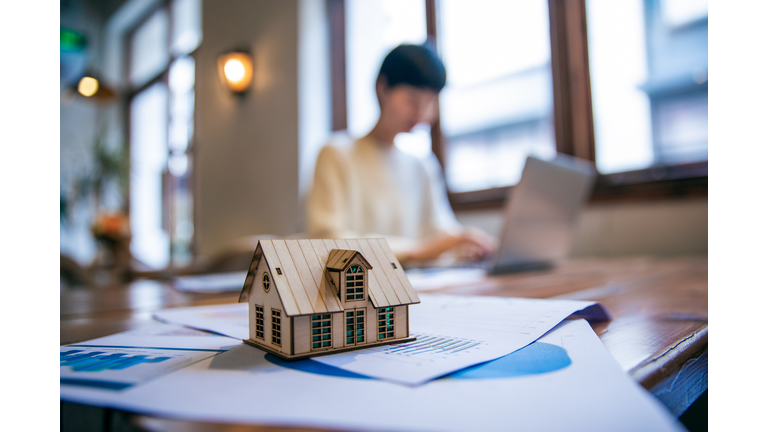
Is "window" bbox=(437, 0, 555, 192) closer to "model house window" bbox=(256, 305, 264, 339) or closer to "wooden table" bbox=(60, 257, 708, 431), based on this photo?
"wooden table" bbox=(60, 257, 708, 431)

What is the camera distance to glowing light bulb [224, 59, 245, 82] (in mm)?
3195

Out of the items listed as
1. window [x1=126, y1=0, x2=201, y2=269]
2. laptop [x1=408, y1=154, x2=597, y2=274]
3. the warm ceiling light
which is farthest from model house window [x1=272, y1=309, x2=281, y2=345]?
the warm ceiling light

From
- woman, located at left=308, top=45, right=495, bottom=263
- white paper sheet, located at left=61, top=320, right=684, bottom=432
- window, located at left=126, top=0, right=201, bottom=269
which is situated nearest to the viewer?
white paper sheet, located at left=61, top=320, right=684, bottom=432

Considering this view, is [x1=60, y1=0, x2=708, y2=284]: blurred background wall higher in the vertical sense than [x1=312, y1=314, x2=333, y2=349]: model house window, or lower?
higher

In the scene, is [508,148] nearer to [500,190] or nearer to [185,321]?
[500,190]

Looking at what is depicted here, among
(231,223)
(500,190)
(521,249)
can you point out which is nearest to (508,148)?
(500,190)

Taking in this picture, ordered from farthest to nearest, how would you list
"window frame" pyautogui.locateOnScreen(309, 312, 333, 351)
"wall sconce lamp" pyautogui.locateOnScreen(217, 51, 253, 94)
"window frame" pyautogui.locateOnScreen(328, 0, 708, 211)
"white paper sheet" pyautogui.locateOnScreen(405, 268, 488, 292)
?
1. "wall sconce lamp" pyautogui.locateOnScreen(217, 51, 253, 94)
2. "window frame" pyautogui.locateOnScreen(328, 0, 708, 211)
3. "white paper sheet" pyautogui.locateOnScreen(405, 268, 488, 292)
4. "window frame" pyautogui.locateOnScreen(309, 312, 333, 351)

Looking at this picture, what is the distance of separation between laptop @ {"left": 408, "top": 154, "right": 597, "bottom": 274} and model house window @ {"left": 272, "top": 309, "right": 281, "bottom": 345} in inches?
28.2

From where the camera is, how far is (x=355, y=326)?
0.32m

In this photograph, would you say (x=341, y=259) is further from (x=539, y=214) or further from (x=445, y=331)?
(x=539, y=214)

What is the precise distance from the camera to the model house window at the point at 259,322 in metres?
0.32

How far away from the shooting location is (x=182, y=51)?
4.14m

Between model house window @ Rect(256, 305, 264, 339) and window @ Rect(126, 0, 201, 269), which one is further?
window @ Rect(126, 0, 201, 269)

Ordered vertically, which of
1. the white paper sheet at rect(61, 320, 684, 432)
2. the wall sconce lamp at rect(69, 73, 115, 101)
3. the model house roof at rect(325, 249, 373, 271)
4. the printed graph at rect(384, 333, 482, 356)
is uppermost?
the wall sconce lamp at rect(69, 73, 115, 101)
